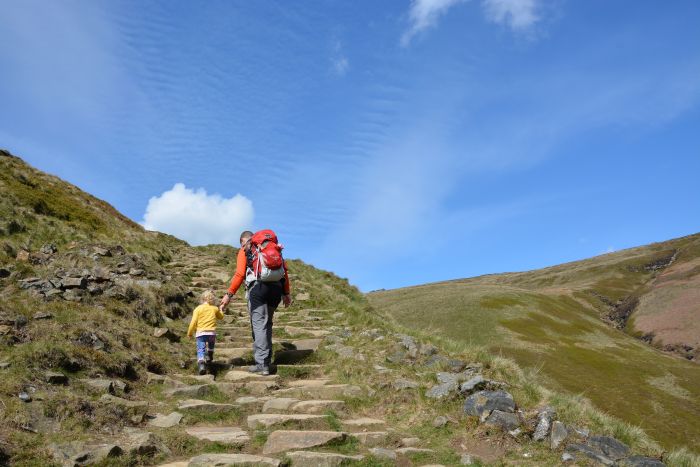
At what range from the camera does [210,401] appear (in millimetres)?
10070

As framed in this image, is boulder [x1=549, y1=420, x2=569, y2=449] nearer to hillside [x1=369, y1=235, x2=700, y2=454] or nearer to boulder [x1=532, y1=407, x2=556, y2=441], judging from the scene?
boulder [x1=532, y1=407, x2=556, y2=441]

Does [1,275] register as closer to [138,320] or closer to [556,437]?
[138,320]

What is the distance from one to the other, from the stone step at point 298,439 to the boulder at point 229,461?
62 cm

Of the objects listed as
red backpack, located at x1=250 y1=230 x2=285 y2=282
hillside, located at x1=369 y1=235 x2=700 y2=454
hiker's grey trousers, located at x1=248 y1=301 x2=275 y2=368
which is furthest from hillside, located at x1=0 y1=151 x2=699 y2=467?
hillside, located at x1=369 y1=235 x2=700 y2=454

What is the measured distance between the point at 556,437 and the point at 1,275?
46.3 feet

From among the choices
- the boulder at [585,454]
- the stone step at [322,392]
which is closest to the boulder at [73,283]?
the stone step at [322,392]

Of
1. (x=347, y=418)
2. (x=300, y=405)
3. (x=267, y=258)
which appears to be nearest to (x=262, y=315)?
(x=267, y=258)

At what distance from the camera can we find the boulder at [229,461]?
6.78 meters

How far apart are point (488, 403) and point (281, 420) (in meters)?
3.86

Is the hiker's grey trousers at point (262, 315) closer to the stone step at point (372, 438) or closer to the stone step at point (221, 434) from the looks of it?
the stone step at point (221, 434)

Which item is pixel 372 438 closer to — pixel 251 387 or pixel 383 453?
pixel 383 453

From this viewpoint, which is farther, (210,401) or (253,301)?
(253,301)

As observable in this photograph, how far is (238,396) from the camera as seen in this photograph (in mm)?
10586

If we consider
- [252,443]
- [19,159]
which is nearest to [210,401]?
[252,443]
